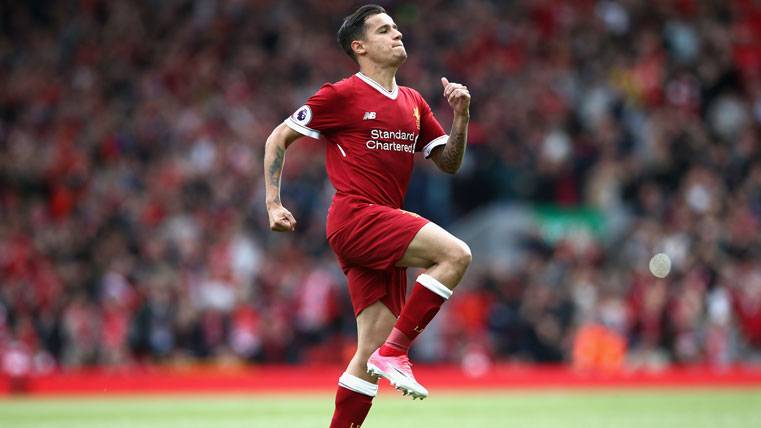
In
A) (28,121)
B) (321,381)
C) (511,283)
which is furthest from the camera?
(28,121)

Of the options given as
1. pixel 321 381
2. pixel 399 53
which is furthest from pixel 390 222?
pixel 321 381

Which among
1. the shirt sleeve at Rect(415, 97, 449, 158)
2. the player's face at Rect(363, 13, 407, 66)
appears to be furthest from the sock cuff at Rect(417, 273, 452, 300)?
the player's face at Rect(363, 13, 407, 66)

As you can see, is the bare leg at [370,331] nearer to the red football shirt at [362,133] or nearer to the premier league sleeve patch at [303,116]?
the red football shirt at [362,133]

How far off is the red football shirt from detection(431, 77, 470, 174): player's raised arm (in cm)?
26

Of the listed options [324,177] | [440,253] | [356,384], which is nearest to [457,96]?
[440,253]

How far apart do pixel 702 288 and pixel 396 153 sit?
1195cm

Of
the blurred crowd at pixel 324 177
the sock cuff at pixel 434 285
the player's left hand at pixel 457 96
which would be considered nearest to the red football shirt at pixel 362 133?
the player's left hand at pixel 457 96

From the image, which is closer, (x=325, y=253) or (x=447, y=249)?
(x=447, y=249)

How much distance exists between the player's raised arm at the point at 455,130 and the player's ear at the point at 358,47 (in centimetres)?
50

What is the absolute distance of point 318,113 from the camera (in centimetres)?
691

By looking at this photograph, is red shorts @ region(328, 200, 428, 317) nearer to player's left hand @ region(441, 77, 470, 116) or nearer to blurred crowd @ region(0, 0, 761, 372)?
player's left hand @ region(441, 77, 470, 116)

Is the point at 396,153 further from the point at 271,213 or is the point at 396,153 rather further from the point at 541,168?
the point at 541,168

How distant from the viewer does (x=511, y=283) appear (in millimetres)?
18562

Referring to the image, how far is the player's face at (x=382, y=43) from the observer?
7.04 metres
